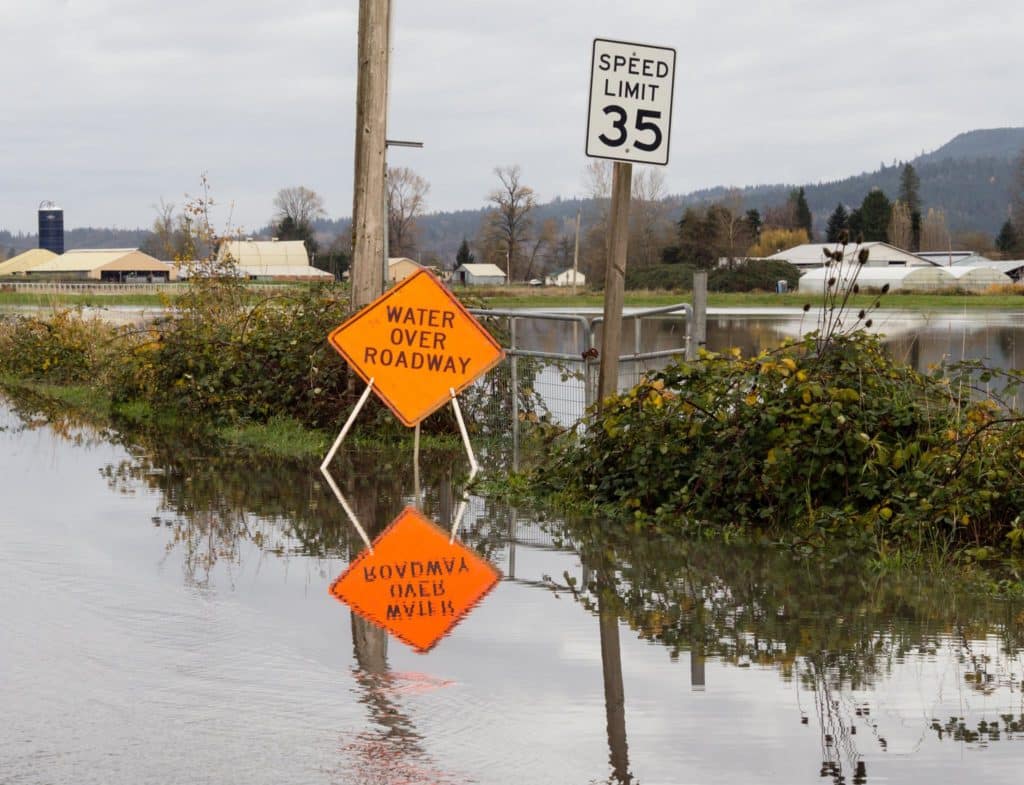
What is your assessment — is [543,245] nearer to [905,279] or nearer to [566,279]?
[566,279]

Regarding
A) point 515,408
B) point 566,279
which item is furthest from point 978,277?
point 515,408

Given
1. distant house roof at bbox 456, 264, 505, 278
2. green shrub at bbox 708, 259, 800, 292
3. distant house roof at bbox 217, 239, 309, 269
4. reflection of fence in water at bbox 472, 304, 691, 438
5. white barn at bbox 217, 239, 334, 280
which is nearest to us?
reflection of fence in water at bbox 472, 304, 691, 438

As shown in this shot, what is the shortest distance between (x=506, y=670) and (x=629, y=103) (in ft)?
18.5

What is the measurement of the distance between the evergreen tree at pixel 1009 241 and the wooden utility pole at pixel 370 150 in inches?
6677

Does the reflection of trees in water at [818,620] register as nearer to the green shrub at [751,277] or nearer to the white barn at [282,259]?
the green shrub at [751,277]

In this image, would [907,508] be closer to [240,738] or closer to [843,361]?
[843,361]

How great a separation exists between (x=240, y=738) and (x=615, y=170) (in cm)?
658

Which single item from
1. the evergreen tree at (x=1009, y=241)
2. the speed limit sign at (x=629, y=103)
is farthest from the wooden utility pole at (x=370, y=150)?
the evergreen tree at (x=1009, y=241)

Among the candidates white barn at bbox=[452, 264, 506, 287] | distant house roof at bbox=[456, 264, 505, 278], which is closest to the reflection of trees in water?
white barn at bbox=[452, 264, 506, 287]

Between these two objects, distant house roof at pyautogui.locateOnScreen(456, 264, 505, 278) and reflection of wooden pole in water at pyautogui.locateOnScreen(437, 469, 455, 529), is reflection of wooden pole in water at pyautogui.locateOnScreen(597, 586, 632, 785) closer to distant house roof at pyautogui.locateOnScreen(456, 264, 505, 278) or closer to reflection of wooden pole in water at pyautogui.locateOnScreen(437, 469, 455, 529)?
reflection of wooden pole in water at pyautogui.locateOnScreen(437, 469, 455, 529)

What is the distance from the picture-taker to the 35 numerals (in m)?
10.8

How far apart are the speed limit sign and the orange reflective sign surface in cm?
313

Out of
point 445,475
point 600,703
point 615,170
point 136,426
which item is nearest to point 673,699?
point 600,703

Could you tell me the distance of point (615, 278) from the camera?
11453mm
